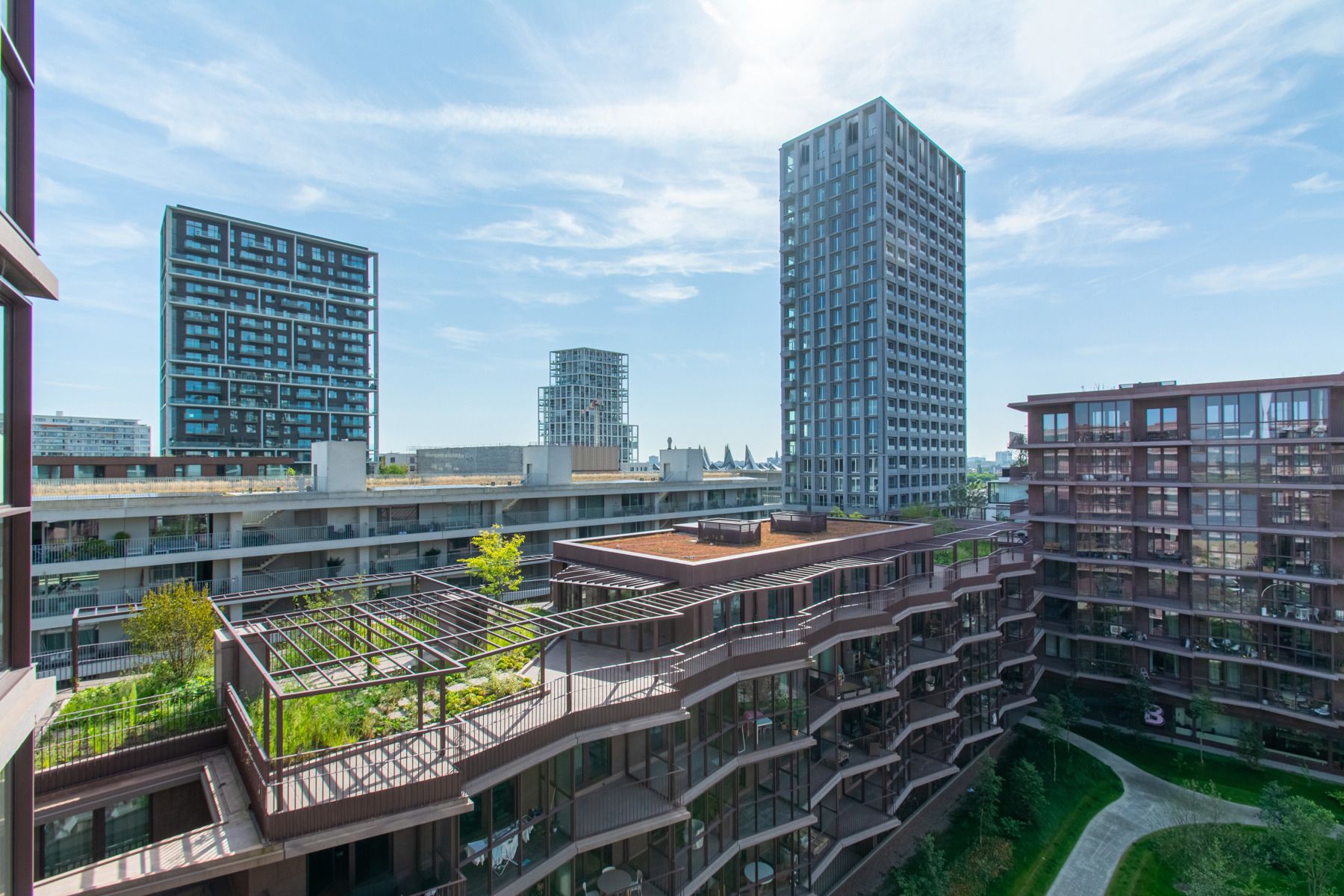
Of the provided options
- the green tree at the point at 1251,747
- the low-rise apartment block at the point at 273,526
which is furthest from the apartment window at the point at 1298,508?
the low-rise apartment block at the point at 273,526

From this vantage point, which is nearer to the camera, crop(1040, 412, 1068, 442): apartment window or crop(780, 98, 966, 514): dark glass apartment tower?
crop(1040, 412, 1068, 442): apartment window

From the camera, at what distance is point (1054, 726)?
35.9 meters

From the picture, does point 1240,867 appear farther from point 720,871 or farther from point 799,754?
point 720,871

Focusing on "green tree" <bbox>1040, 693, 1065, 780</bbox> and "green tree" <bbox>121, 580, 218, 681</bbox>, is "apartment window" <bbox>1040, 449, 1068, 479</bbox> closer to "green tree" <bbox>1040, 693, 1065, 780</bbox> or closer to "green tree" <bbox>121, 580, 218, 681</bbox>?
"green tree" <bbox>1040, 693, 1065, 780</bbox>

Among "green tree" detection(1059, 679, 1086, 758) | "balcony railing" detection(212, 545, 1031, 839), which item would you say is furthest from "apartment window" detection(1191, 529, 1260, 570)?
"balcony railing" detection(212, 545, 1031, 839)

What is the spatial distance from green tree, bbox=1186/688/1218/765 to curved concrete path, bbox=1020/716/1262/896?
15.1 feet

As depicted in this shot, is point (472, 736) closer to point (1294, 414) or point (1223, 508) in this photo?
point (1223, 508)

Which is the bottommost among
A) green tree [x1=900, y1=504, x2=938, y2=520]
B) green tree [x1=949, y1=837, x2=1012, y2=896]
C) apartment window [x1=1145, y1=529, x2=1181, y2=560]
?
green tree [x1=949, y1=837, x2=1012, y2=896]

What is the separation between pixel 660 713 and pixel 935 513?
70.7m

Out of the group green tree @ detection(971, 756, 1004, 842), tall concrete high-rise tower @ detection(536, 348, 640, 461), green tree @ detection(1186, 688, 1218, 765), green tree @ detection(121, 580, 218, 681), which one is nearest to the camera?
green tree @ detection(121, 580, 218, 681)

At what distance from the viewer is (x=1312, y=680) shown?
117ft

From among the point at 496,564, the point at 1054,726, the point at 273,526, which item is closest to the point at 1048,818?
the point at 1054,726

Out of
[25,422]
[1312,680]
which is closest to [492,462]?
[25,422]

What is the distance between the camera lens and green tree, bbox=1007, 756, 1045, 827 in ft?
100
